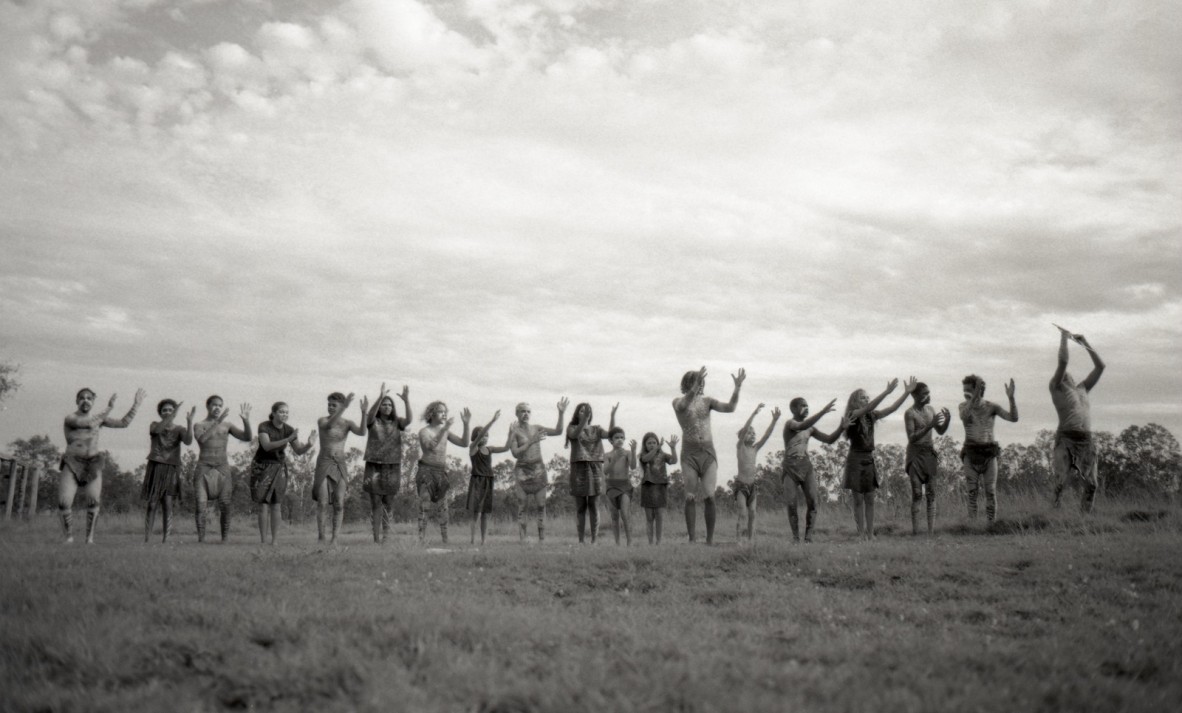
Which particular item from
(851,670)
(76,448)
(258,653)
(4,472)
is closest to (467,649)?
(258,653)

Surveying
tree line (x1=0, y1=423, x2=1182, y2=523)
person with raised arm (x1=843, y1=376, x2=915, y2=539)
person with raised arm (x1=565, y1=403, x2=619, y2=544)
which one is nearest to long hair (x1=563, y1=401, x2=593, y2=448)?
person with raised arm (x1=565, y1=403, x2=619, y2=544)

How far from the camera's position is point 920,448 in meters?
15.0

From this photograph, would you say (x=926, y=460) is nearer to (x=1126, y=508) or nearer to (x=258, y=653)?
(x=1126, y=508)

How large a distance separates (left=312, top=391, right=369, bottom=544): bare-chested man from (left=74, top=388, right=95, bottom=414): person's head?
3560 millimetres

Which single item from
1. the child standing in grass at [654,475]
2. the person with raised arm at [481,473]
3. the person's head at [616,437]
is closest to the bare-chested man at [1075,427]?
the child standing in grass at [654,475]

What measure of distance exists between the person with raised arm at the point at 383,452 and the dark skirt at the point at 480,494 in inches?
57.7

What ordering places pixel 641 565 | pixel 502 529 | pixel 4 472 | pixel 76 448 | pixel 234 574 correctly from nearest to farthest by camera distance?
1. pixel 234 574
2. pixel 641 565
3. pixel 76 448
4. pixel 502 529
5. pixel 4 472

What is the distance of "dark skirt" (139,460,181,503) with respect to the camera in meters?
14.8

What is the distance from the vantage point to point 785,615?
8.19 metres

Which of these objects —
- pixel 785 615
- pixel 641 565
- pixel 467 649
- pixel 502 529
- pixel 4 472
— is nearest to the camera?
pixel 467 649

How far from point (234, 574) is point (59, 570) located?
6.12 feet

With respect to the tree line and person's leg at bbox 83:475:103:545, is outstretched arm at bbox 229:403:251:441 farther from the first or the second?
the tree line

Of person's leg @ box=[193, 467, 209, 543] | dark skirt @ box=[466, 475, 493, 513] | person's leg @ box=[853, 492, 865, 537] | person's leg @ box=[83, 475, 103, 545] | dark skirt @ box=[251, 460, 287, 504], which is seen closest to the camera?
person's leg @ box=[83, 475, 103, 545]

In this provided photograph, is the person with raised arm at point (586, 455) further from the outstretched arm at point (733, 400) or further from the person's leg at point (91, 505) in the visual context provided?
the person's leg at point (91, 505)
